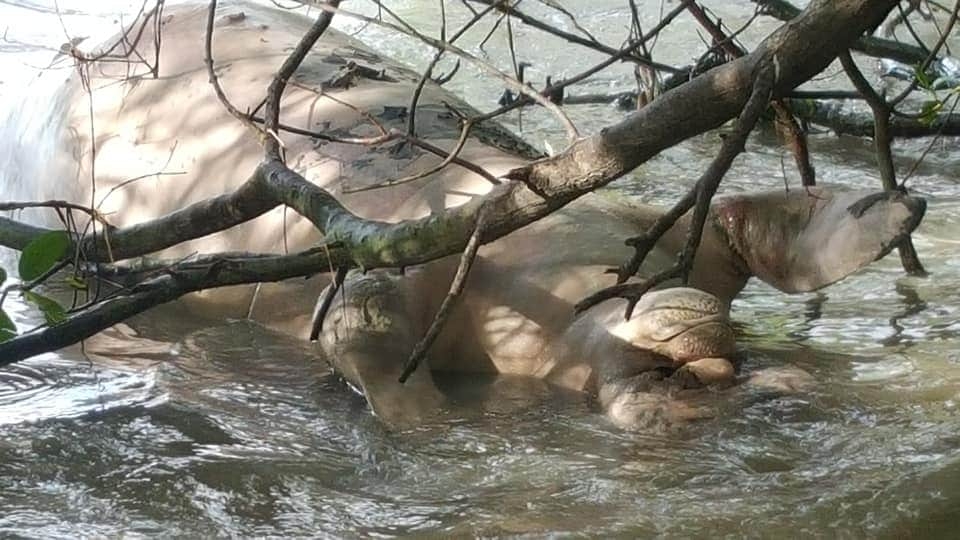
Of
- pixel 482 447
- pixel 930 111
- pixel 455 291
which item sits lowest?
pixel 482 447

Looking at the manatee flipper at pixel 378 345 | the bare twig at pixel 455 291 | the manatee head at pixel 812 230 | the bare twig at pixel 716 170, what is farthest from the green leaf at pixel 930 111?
the manatee flipper at pixel 378 345

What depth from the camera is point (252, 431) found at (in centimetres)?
310

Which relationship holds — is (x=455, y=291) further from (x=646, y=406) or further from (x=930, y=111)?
(x=930, y=111)

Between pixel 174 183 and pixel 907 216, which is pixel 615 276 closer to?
pixel 907 216

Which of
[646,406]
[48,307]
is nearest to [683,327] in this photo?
[646,406]

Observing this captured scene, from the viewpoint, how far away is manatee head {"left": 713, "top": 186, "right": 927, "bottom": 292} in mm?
3100

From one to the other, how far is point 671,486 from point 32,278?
1204 millimetres

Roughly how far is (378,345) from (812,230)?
39.7 inches

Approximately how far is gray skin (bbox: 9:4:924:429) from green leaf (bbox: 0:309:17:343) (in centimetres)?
77

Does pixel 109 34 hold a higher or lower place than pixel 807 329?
higher

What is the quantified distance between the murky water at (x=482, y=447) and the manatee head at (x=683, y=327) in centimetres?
11

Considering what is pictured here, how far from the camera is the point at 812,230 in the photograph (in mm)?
3408

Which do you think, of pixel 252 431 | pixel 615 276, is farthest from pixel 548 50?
pixel 252 431

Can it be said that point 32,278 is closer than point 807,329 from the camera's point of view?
Yes
